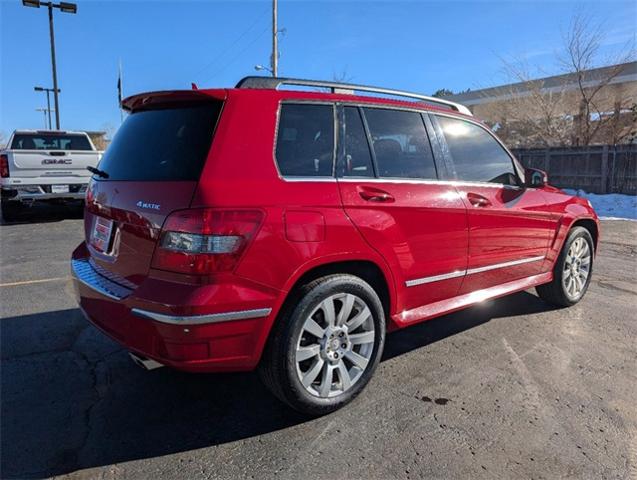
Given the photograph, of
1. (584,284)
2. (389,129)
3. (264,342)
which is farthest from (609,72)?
(264,342)

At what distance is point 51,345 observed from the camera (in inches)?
144

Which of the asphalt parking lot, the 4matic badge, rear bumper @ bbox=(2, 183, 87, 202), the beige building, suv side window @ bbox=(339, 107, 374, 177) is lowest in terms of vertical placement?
the asphalt parking lot

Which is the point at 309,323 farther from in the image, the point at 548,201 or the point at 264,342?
the point at 548,201

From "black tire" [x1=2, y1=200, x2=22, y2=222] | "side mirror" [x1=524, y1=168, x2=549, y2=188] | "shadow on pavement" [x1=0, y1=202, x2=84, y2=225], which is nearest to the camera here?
"side mirror" [x1=524, y1=168, x2=549, y2=188]

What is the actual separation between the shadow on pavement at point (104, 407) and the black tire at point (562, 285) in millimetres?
1687

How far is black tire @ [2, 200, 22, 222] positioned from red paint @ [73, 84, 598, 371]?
8.40 m

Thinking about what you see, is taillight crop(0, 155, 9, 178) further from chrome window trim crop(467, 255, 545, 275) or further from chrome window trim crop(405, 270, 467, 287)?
chrome window trim crop(467, 255, 545, 275)

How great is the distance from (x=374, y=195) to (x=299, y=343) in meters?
1.00

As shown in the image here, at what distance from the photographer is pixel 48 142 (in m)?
10.8

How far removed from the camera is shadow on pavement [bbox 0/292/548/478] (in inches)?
95.1

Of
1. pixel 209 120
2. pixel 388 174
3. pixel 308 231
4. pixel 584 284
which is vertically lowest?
pixel 584 284

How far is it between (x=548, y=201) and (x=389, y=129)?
2036mm

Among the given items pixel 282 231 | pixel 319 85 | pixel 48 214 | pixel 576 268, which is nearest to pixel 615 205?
pixel 576 268

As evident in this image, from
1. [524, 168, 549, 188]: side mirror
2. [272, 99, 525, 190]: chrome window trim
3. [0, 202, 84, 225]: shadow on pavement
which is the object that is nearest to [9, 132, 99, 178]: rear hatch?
[0, 202, 84, 225]: shadow on pavement
